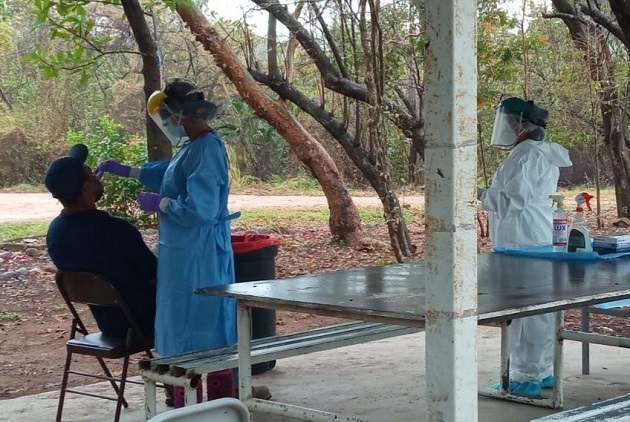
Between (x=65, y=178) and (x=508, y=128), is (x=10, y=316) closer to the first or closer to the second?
(x=65, y=178)

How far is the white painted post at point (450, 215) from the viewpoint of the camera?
269cm

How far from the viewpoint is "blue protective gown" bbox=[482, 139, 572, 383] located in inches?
211

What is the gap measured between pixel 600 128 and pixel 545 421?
12002 mm

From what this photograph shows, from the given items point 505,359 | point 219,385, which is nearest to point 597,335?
point 505,359

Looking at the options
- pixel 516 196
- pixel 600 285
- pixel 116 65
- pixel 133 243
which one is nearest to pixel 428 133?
pixel 600 285

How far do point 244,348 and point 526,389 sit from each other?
2.17 meters

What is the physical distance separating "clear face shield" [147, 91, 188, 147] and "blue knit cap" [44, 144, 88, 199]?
464 mm

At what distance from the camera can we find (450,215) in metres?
2.73

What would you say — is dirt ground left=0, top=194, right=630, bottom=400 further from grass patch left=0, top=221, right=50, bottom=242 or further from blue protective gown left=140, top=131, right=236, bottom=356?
blue protective gown left=140, top=131, right=236, bottom=356

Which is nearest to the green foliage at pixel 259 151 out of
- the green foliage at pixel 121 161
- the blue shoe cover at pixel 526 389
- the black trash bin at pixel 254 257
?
the green foliage at pixel 121 161

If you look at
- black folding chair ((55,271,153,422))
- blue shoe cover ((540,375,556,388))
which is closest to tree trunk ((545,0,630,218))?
blue shoe cover ((540,375,556,388))

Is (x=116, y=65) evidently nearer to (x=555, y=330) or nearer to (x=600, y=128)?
(x=600, y=128)

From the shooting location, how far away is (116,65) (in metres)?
25.4

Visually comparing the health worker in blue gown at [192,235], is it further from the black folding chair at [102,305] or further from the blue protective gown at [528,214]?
the blue protective gown at [528,214]
